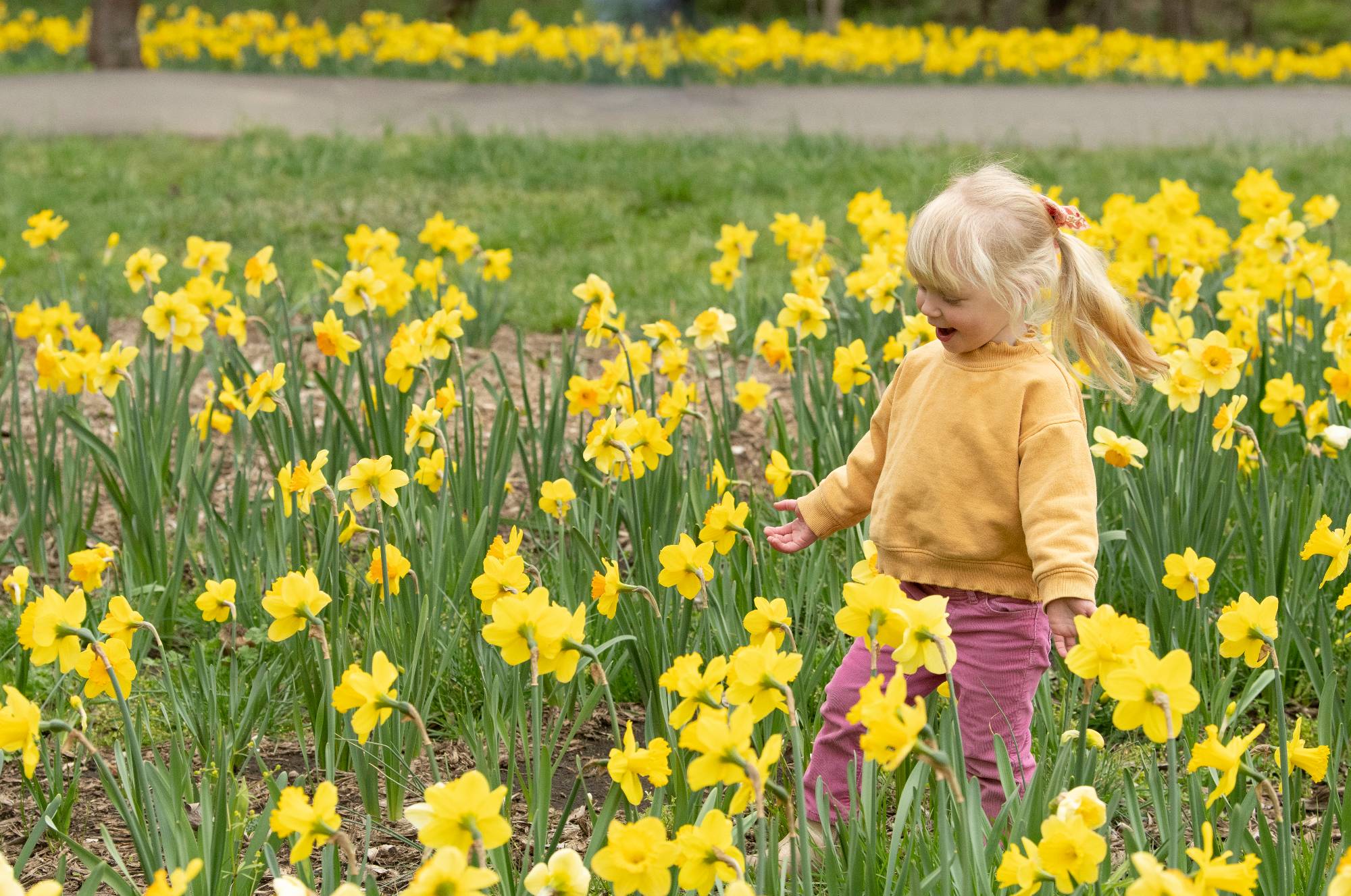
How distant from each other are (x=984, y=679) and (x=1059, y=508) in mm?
305

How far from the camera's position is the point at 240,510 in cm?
271

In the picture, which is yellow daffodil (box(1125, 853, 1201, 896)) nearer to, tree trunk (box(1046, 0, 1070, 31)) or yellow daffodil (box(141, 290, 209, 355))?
yellow daffodil (box(141, 290, 209, 355))

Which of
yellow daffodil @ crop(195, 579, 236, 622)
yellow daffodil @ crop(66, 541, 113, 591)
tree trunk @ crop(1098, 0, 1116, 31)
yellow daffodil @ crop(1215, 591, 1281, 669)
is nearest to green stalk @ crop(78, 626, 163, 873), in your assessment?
yellow daffodil @ crop(195, 579, 236, 622)

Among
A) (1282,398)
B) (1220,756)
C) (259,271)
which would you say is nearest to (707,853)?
(1220,756)

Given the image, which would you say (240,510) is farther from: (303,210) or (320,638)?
(303,210)

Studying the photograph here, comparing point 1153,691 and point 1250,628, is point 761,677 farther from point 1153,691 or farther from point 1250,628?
point 1250,628

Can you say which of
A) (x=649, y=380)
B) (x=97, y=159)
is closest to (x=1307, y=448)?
(x=649, y=380)

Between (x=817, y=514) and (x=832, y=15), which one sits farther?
(x=832, y=15)

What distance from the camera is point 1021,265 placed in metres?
2.01

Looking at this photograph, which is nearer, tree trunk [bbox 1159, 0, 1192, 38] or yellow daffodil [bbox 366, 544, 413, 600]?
yellow daffodil [bbox 366, 544, 413, 600]

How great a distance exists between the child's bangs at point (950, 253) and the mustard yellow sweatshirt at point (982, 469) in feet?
0.43

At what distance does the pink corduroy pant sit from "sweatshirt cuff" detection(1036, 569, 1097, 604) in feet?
0.67

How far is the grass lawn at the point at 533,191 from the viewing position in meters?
6.05

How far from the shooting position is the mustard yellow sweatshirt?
1966 mm
